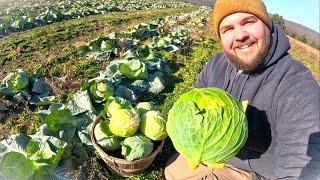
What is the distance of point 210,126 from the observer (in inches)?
124

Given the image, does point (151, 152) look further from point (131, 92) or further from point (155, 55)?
point (155, 55)

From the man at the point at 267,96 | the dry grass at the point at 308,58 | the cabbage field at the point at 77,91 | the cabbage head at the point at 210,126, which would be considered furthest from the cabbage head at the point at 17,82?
the dry grass at the point at 308,58

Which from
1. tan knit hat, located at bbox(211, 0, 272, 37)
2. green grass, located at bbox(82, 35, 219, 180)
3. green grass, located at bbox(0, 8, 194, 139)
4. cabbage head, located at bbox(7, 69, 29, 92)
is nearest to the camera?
tan knit hat, located at bbox(211, 0, 272, 37)

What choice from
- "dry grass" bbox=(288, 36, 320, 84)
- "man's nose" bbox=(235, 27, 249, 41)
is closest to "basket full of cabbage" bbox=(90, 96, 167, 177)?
"man's nose" bbox=(235, 27, 249, 41)

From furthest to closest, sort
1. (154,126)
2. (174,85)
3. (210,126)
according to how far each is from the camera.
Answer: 1. (174,85)
2. (154,126)
3. (210,126)

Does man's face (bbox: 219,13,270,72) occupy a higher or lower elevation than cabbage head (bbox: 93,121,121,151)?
higher

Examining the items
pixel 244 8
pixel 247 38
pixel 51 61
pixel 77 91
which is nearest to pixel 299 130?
pixel 247 38

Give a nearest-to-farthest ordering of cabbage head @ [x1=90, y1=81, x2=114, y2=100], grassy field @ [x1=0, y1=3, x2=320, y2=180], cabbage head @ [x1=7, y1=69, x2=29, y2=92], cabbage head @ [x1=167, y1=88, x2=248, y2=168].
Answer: cabbage head @ [x1=167, y1=88, x2=248, y2=168] → grassy field @ [x1=0, y1=3, x2=320, y2=180] → cabbage head @ [x1=90, y1=81, x2=114, y2=100] → cabbage head @ [x1=7, y1=69, x2=29, y2=92]

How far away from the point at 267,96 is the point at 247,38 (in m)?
0.60

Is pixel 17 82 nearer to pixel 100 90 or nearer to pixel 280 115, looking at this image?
pixel 100 90

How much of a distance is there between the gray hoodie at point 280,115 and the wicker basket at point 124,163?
0.99 m

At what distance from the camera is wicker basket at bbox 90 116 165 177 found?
4148mm

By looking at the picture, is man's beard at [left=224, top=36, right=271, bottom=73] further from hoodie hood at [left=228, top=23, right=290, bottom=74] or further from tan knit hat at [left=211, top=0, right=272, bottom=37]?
tan knit hat at [left=211, top=0, right=272, bottom=37]

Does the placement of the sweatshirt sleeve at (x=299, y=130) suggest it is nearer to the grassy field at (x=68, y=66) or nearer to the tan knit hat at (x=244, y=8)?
the tan knit hat at (x=244, y=8)
